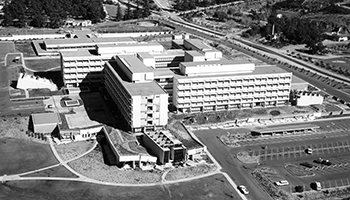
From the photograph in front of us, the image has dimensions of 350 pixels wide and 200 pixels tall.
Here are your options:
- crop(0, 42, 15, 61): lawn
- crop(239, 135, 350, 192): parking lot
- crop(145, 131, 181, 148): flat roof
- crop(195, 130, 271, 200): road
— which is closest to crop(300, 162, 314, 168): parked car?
crop(239, 135, 350, 192): parking lot

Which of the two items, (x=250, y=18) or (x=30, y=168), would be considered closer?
(x=30, y=168)

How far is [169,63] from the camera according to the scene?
10969 cm

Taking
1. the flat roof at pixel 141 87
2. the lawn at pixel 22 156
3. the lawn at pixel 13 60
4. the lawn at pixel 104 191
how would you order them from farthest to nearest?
the lawn at pixel 13 60, the flat roof at pixel 141 87, the lawn at pixel 22 156, the lawn at pixel 104 191

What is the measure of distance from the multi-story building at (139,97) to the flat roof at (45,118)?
12.0 metres

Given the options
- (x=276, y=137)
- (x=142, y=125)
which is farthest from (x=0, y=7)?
(x=276, y=137)

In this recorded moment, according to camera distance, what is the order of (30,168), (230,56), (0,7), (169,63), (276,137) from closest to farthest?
(30,168) → (276,137) → (169,63) → (230,56) → (0,7)

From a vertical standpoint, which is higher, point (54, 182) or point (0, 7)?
point (0, 7)

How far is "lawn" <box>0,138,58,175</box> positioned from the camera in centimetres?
6988

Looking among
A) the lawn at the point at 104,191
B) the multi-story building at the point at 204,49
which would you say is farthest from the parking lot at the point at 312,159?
the multi-story building at the point at 204,49

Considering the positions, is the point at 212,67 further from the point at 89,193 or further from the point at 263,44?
the point at 263,44

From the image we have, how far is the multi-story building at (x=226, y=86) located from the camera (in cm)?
9081

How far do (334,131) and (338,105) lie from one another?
15.2m

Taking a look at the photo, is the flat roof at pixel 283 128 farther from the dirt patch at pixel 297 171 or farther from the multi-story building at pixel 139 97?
the multi-story building at pixel 139 97

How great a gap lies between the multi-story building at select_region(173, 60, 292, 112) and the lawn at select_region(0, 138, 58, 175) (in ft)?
94.0
